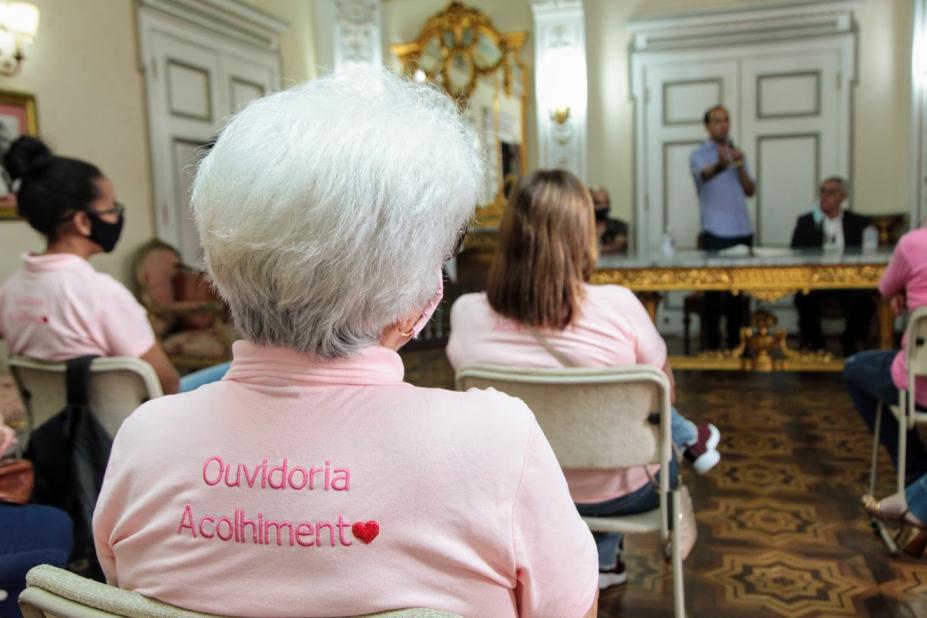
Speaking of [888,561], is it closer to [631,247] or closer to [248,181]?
[248,181]

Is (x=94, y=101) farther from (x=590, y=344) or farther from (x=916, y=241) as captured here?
(x=916, y=241)

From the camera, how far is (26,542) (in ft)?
5.02

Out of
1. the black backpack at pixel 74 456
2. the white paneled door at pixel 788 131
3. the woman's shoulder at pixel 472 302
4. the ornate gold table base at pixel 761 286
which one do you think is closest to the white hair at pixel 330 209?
the woman's shoulder at pixel 472 302

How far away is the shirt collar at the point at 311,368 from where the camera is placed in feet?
2.57

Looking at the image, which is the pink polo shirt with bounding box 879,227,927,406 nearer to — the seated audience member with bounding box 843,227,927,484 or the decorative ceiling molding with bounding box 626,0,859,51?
the seated audience member with bounding box 843,227,927,484

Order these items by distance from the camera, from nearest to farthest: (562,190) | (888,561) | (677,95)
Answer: (562,190), (888,561), (677,95)

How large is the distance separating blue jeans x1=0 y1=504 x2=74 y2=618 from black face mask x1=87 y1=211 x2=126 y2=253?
31.1 inches

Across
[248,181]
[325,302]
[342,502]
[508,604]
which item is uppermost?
[248,181]

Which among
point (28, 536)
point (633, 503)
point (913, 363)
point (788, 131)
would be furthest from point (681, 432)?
point (788, 131)

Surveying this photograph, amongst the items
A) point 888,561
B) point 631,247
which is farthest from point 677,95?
point 888,561

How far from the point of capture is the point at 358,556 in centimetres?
70

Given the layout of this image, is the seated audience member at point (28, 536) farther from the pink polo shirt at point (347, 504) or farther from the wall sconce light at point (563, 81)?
the wall sconce light at point (563, 81)

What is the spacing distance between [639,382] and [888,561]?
142cm

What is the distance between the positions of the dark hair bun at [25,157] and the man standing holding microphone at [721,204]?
14.6 feet
